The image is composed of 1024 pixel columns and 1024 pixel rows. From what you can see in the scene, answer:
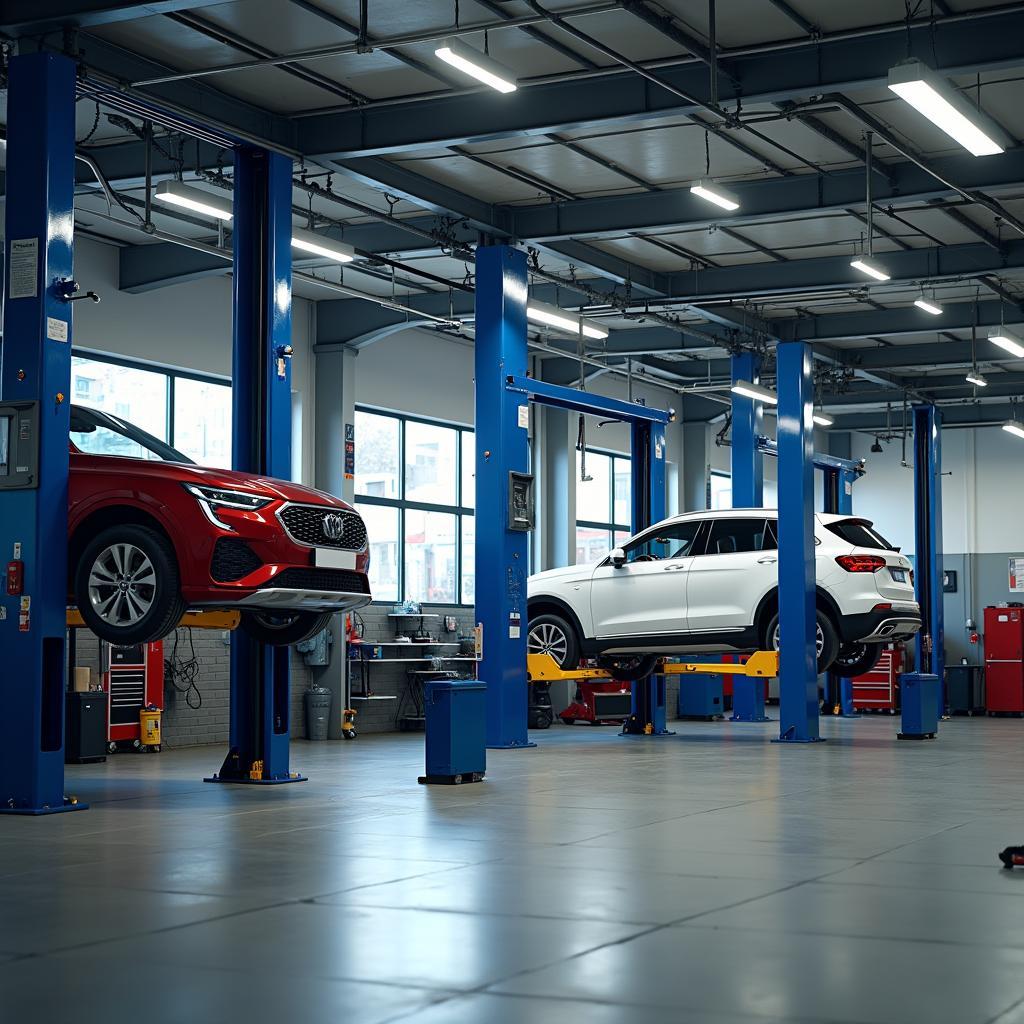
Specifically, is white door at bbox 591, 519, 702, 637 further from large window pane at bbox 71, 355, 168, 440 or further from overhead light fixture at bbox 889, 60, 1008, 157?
overhead light fixture at bbox 889, 60, 1008, 157

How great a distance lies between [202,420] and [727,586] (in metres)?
6.54

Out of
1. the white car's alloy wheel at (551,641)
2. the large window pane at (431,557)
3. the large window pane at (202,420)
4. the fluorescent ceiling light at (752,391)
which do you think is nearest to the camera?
the white car's alloy wheel at (551,641)

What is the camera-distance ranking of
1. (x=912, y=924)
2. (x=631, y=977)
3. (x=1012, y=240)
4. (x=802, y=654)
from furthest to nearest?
1. (x=1012, y=240)
2. (x=802, y=654)
3. (x=912, y=924)
4. (x=631, y=977)

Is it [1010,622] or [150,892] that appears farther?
[1010,622]

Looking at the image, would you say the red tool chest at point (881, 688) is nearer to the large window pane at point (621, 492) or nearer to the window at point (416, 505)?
the large window pane at point (621, 492)

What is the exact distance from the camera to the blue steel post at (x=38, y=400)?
888 centimetres

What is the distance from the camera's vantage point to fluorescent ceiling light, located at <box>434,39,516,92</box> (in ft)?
31.1

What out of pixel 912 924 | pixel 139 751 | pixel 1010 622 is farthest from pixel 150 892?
pixel 1010 622

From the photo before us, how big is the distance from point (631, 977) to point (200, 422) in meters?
14.1

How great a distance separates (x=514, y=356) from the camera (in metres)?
15.0

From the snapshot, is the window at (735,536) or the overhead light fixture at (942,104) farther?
the window at (735,536)

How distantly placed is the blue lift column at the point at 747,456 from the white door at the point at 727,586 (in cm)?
405

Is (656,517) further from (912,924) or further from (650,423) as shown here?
(912,924)

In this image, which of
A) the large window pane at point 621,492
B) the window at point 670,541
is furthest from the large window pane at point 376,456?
the large window pane at point 621,492
